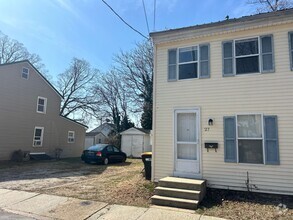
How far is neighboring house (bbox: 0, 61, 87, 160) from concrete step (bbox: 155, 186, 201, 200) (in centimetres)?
1404

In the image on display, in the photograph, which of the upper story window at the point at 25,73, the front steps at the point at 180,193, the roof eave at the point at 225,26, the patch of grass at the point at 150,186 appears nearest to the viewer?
the front steps at the point at 180,193

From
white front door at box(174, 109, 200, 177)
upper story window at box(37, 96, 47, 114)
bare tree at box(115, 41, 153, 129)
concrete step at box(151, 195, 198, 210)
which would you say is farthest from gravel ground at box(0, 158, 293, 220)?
bare tree at box(115, 41, 153, 129)

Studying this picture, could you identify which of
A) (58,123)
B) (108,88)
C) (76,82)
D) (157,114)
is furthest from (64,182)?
(76,82)

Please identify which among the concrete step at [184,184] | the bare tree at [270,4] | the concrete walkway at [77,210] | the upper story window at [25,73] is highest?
the bare tree at [270,4]

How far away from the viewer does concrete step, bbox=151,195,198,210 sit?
6540mm

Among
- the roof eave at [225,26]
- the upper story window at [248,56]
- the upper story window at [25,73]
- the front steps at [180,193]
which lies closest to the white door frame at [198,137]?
the front steps at [180,193]

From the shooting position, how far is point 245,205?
6.70 meters

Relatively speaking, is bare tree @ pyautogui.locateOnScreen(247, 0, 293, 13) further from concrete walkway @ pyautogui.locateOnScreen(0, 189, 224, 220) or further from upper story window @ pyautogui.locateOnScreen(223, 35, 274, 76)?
concrete walkway @ pyautogui.locateOnScreen(0, 189, 224, 220)

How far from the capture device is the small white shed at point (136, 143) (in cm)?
2377

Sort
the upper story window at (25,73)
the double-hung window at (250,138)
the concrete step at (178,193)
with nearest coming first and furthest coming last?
1. the concrete step at (178,193)
2. the double-hung window at (250,138)
3. the upper story window at (25,73)

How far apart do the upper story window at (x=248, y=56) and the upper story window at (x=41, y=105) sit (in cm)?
1664

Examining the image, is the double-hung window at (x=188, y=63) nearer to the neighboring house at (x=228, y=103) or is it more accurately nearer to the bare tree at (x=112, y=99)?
the neighboring house at (x=228, y=103)

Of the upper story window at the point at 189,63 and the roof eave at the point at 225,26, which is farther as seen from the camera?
the upper story window at the point at 189,63

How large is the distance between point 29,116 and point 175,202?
16.0m
